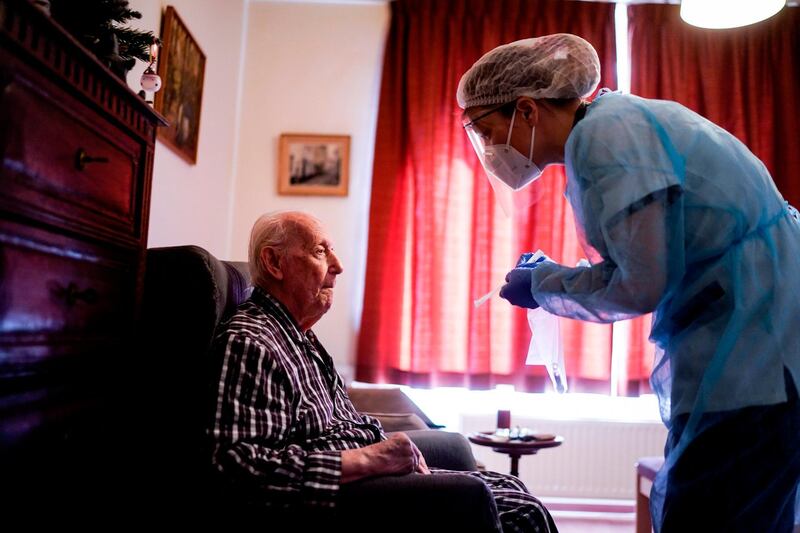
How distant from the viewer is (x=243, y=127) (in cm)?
378

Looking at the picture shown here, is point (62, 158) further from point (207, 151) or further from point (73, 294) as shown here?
point (207, 151)

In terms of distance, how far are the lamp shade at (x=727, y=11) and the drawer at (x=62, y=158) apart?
248 cm

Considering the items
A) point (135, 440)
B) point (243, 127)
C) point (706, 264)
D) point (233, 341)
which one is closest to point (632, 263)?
point (706, 264)

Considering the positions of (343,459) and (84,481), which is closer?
(84,481)

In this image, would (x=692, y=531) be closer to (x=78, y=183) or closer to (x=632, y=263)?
(x=632, y=263)

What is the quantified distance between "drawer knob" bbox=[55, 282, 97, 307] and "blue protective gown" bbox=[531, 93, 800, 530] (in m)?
0.79

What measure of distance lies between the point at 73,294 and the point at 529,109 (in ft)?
2.83

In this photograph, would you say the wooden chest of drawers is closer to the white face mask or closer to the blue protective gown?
the white face mask

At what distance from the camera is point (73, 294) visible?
39.6 inches

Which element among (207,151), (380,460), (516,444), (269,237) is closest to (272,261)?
(269,237)

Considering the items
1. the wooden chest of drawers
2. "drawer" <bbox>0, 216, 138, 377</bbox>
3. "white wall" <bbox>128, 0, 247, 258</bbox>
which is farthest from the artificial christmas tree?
"white wall" <bbox>128, 0, 247, 258</bbox>

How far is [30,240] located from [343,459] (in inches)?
→ 25.4

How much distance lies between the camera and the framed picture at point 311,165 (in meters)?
3.74

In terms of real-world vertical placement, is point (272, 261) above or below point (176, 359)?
above
